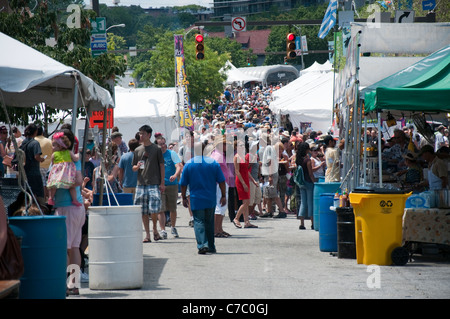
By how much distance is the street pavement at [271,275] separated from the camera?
9211 millimetres

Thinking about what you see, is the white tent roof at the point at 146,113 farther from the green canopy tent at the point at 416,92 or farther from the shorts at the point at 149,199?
the green canopy tent at the point at 416,92

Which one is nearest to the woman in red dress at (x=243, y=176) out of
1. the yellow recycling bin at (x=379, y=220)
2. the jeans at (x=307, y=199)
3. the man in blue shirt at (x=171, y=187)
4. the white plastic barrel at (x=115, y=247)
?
the jeans at (x=307, y=199)

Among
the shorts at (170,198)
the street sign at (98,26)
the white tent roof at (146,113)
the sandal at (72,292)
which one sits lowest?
the sandal at (72,292)

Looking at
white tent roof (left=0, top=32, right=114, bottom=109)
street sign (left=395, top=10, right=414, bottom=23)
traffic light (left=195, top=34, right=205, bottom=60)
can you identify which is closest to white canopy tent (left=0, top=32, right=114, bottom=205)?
white tent roof (left=0, top=32, right=114, bottom=109)

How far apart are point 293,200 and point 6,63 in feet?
40.1

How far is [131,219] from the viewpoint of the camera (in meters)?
9.54

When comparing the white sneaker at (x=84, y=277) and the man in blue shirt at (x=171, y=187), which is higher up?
the man in blue shirt at (x=171, y=187)

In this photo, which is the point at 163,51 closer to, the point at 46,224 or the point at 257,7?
the point at 46,224

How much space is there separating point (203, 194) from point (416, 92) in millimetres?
3716

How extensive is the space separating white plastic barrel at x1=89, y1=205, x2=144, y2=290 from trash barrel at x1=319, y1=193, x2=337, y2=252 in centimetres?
437

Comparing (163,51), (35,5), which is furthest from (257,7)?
(35,5)

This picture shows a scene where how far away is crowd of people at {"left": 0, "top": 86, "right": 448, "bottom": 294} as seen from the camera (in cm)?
964

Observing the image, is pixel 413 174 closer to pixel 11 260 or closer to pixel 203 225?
pixel 203 225

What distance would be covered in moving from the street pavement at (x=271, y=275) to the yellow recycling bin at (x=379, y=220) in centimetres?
28
